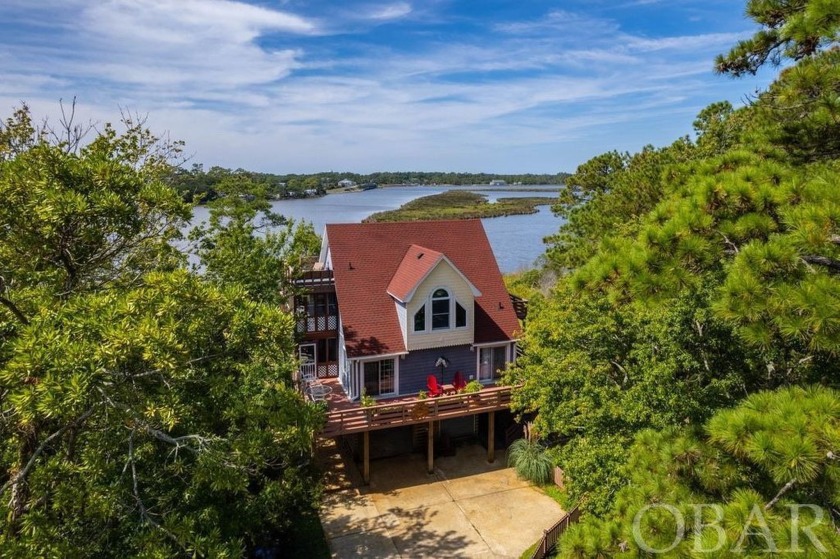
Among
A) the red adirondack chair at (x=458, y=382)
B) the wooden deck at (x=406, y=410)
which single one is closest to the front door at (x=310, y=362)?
the wooden deck at (x=406, y=410)

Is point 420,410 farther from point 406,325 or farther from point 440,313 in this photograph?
point 440,313

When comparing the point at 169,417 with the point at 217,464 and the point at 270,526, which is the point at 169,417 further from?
the point at 270,526

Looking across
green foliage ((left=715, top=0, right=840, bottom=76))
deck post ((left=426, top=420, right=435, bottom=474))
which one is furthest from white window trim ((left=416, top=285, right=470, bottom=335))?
green foliage ((left=715, top=0, right=840, bottom=76))

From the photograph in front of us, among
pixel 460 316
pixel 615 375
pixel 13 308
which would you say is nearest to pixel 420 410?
pixel 460 316

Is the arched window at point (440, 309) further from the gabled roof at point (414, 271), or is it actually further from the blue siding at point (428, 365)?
the blue siding at point (428, 365)

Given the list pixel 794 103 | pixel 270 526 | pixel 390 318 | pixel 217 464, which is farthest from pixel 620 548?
pixel 390 318

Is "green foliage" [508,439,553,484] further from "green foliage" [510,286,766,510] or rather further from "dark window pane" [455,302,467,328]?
"dark window pane" [455,302,467,328]
